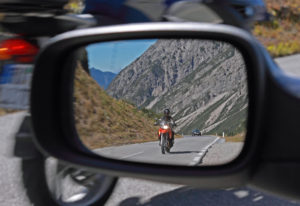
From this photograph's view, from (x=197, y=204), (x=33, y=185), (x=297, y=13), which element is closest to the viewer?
(x=33, y=185)

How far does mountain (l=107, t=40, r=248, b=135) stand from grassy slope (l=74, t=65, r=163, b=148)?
1.8 inches

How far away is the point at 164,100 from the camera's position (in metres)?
1.06

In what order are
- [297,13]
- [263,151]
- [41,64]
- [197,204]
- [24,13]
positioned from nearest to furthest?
[263,151] → [41,64] → [24,13] → [197,204] → [297,13]

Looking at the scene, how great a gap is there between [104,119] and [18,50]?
771 millimetres

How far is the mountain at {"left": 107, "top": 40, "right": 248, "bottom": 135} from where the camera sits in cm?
101

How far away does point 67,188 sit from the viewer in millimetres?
2352

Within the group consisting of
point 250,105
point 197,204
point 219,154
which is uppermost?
point 250,105

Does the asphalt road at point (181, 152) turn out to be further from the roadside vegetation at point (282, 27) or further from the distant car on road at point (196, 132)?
the roadside vegetation at point (282, 27)

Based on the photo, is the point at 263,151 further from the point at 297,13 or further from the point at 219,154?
the point at 297,13

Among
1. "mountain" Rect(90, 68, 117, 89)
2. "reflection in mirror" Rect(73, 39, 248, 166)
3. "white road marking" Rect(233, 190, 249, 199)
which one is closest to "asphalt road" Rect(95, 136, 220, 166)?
"reflection in mirror" Rect(73, 39, 248, 166)

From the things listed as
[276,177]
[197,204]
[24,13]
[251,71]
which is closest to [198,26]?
[251,71]

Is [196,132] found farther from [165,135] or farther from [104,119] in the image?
[104,119]

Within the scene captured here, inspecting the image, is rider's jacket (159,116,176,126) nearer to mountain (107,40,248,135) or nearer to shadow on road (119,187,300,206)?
mountain (107,40,248,135)

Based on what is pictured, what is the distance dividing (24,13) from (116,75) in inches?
37.5
